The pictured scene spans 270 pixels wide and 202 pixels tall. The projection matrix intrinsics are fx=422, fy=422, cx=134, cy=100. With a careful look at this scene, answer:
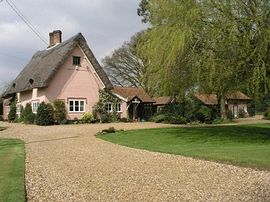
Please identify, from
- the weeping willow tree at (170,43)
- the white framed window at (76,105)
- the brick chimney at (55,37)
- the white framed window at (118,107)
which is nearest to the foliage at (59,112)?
the white framed window at (76,105)

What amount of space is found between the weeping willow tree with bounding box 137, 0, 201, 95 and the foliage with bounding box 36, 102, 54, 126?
640 inches

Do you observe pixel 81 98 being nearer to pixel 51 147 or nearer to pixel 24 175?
pixel 51 147

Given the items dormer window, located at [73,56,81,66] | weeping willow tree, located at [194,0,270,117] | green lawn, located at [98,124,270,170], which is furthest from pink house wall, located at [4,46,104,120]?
weeping willow tree, located at [194,0,270,117]

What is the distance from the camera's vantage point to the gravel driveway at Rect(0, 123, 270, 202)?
8961 millimetres

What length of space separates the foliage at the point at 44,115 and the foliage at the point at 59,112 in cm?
46

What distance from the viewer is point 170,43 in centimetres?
2102

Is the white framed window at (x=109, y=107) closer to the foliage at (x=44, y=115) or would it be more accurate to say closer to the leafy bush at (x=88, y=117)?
the leafy bush at (x=88, y=117)

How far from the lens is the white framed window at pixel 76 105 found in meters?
40.1

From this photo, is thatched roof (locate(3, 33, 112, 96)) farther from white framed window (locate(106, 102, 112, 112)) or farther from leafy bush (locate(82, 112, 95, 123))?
leafy bush (locate(82, 112, 95, 123))

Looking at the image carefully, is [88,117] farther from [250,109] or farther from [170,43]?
[250,109]

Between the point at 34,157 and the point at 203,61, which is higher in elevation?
the point at 203,61

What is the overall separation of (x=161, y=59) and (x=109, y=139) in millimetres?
5455

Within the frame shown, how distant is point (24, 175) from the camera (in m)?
11.5

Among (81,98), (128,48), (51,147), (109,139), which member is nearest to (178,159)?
(51,147)
